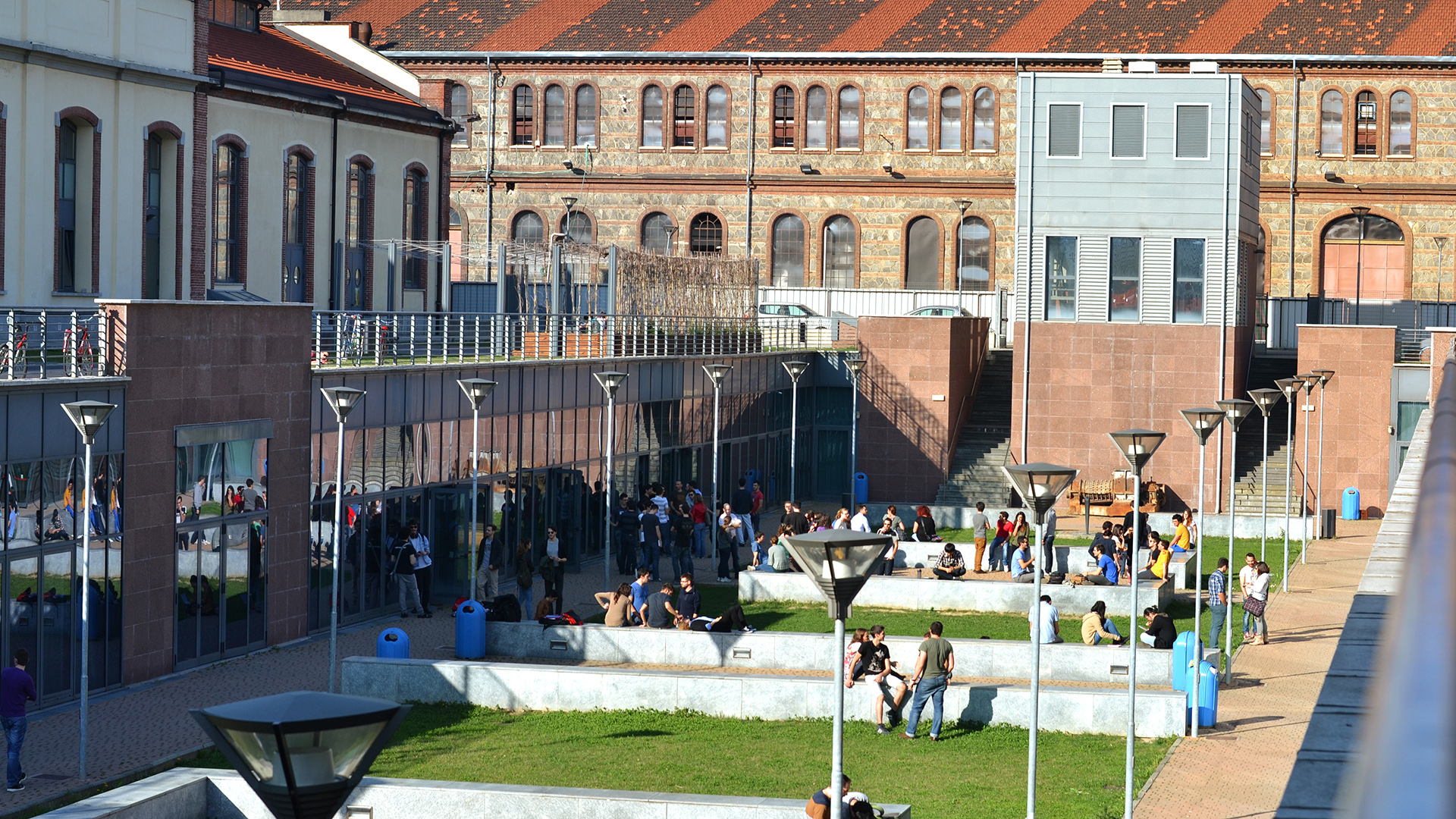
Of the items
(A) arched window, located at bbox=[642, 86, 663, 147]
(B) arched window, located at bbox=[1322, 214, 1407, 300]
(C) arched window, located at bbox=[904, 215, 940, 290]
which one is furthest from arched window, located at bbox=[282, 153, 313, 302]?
(B) arched window, located at bbox=[1322, 214, 1407, 300]

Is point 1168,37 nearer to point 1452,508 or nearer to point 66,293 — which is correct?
point 66,293

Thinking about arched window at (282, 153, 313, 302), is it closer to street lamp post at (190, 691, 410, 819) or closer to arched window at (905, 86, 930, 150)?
arched window at (905, 86, 930, 150)

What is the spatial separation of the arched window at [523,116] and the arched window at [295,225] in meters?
25.8

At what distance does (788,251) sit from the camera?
61875 mm

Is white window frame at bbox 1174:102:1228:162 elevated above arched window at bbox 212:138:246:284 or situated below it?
above

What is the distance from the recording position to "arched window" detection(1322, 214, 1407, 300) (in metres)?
57.4

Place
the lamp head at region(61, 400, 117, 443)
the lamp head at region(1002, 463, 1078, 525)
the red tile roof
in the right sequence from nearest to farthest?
the lamp head at region(1002, 463, 1078, 525), the lamp head at region(61, 400, 117, 443), the red tile roof

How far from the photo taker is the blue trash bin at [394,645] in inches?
866

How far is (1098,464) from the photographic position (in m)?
42.8

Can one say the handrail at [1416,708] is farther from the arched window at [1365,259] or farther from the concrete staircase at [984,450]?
the arched window at [1365,259]

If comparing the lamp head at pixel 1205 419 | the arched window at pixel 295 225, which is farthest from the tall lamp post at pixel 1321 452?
the arched window at pixel 295 225

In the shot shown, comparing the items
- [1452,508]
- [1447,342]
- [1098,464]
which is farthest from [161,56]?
[1452,508]

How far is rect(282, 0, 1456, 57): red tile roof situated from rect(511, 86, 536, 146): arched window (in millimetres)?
1742

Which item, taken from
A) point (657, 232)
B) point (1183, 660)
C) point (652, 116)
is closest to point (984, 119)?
point (652, 116)
